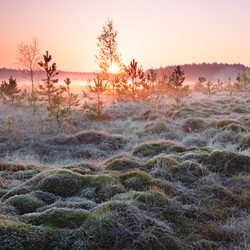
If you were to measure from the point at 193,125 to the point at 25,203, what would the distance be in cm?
980

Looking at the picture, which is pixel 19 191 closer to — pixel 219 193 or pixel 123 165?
pixel 123 165

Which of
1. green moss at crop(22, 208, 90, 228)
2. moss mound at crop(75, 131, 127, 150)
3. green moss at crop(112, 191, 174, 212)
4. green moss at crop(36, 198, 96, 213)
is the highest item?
green moss at crop(22, 208, 90, 228)

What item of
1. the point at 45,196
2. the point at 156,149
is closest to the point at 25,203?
the point at 45,196

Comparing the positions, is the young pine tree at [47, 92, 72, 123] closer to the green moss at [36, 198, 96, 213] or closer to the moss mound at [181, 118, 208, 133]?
the moss mound at [181, 118, 208, 133]

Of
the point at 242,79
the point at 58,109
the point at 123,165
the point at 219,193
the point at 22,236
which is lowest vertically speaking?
the point at 219,193

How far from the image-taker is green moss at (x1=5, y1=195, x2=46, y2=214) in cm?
279

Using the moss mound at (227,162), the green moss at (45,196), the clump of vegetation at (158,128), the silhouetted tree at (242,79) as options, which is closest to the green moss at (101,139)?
the clump of vegetation at (158,128)

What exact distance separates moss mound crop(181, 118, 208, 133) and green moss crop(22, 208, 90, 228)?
924 cm

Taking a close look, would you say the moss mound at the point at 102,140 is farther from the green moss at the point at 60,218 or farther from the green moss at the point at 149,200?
the green moss at the point at 60,218

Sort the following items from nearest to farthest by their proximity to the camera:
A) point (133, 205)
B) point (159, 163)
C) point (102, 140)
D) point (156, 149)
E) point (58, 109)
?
point (133, 205), point (159, 163), point (156, 149), point (102, 140), point (58, 109)

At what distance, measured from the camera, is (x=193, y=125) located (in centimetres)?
1136

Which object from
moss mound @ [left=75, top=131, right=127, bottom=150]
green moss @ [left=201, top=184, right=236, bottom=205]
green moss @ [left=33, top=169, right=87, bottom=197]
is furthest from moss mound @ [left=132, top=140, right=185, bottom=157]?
green moss @ [left=33, top=169, right=87, bottom=197]

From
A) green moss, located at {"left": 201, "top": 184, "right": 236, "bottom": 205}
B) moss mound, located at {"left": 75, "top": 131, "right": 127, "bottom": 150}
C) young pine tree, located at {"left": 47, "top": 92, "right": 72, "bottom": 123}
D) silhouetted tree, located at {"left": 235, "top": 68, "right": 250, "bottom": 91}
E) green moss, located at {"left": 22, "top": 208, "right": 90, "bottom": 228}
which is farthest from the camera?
silhouetted tree, located at {"left": 235, "top": 68, "right": 250, "bottom": 91}

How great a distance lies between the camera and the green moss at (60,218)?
2.31m
